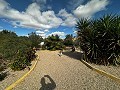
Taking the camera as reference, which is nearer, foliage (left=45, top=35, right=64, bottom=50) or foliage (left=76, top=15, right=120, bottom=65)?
foliage (left=76, top=15, right=120, bottom=65)

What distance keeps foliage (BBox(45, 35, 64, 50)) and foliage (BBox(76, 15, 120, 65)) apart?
23834 mm

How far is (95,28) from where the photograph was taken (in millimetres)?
13594

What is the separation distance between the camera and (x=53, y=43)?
1526 inches

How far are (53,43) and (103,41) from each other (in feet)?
87.1

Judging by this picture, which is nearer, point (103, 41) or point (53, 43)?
point (103, 41)

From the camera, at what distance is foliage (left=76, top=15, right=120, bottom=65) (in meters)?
11.8

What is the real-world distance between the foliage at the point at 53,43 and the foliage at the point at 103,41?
938 inches

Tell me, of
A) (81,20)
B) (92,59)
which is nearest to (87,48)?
(92,59)

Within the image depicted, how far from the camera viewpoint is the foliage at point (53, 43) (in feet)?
126

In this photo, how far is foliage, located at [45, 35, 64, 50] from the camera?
38453 mm

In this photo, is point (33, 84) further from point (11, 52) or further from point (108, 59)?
point (11, 52)

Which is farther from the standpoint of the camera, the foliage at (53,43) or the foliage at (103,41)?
the foliage at (53,43)

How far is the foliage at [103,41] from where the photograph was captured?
1181 cm

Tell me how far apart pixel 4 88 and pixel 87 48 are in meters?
9.68
